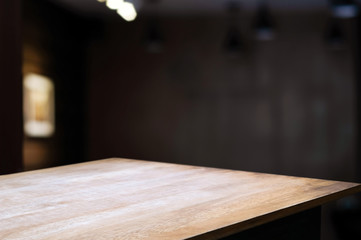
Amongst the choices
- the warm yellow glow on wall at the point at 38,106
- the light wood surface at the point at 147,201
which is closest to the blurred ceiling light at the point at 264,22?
the warm yellow glow on wall at the point at 38,106

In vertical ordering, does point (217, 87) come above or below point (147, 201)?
above

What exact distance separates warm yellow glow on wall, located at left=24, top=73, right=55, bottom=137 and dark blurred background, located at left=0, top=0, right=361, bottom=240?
0.28 metres

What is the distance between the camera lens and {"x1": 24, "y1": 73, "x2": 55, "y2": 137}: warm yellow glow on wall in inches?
173

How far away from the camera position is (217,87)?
244 inches

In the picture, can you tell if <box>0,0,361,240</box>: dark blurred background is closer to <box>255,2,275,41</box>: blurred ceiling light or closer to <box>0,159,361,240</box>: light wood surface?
<box>255,2,275,41</box>: blurred ceiling light

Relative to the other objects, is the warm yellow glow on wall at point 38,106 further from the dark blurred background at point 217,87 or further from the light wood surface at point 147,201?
the light wood surface at point 147,201

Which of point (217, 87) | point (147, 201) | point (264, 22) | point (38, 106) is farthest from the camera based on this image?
point (217, 87)

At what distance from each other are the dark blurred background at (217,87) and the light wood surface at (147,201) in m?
3.48

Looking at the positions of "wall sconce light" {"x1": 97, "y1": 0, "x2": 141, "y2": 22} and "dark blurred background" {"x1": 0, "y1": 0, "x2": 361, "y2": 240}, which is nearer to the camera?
"wall sconce light" {"x1": 97, "y1": 0, "x2": 141, "y2": 22}

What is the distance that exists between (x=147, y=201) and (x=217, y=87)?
15.9 feet

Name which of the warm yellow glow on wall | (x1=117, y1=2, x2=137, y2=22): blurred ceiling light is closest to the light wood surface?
(x1=117, y1=2, x2=137, y2=22): blurred ceiling light

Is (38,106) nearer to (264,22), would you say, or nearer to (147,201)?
(264,22)

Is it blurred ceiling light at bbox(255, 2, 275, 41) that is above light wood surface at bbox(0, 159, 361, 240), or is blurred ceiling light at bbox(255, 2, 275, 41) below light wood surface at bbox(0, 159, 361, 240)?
above

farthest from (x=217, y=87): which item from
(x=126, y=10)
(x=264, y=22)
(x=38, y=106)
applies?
(x=126, y=10)
